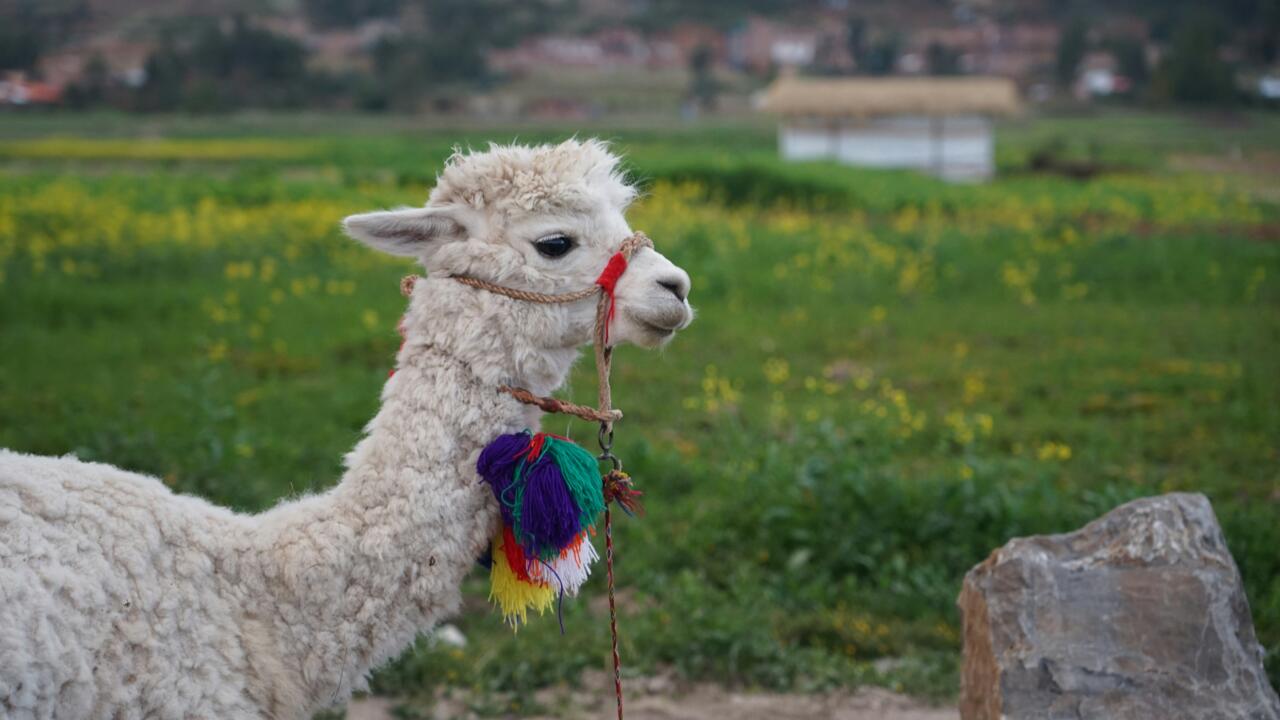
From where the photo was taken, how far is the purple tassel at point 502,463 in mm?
2994

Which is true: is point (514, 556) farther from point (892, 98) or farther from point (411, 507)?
point (892, 98)

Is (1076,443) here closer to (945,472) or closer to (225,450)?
(945,472)

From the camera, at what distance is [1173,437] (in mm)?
8391

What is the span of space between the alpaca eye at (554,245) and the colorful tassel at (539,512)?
0.48m

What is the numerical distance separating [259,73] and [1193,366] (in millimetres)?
47628

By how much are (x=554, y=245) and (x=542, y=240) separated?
39 millimetres

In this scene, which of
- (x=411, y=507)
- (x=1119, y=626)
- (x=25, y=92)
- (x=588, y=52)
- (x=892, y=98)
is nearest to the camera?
(x=411, y=507)

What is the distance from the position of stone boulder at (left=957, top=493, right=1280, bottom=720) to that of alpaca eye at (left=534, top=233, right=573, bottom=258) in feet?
6.21

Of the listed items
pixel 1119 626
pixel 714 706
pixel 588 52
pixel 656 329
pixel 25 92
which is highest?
pixel 25 92

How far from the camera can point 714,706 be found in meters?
4.97

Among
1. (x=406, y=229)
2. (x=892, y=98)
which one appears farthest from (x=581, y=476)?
(x=892, y=98)

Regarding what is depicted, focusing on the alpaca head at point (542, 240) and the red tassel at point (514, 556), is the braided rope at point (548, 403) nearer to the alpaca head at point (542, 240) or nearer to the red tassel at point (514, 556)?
the alpaca head at point (542, 240)

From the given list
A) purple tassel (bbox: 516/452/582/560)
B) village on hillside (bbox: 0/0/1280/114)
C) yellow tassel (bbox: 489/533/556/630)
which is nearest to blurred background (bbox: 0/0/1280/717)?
purple tassel (bbox: 516/452/582/560)

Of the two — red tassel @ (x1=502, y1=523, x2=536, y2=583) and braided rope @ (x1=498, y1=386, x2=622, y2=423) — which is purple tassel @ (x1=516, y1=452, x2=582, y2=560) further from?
braided rope @ (x1=498, y1=386, x2=622, y2=423)
